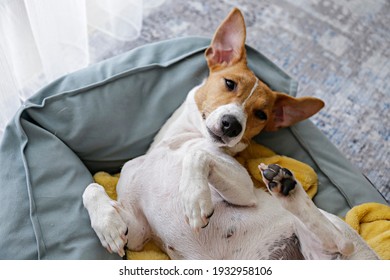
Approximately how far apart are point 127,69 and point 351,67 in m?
1.54

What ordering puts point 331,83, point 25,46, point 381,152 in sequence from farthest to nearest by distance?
point 331,83 → point 381,152 → point 25,46

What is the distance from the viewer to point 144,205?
2.12 meters

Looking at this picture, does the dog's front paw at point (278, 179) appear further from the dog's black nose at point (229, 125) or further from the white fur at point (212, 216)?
the dog's black nose at point (229, 125)

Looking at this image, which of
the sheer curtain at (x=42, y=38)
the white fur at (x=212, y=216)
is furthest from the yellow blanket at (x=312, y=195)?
the sheer curtain at (x=42, y=38)

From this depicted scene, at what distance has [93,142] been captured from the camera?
240cm

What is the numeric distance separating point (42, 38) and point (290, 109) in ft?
3.96

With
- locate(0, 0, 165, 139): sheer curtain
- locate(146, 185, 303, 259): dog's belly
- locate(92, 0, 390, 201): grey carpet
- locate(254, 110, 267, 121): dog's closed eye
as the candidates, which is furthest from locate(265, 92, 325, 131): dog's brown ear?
locate(0, 0, 165, 139): sheer curtain

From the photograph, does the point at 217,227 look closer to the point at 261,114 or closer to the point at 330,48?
the point at 261,114

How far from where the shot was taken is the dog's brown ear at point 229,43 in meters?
2.29

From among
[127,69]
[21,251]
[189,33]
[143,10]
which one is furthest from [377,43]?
[21,251]

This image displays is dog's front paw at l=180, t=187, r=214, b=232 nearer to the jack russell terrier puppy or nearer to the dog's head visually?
the jack russell terrier puppy

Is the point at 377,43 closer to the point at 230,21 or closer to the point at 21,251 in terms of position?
the point at 230,21

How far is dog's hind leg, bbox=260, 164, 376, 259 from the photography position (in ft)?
6.14
